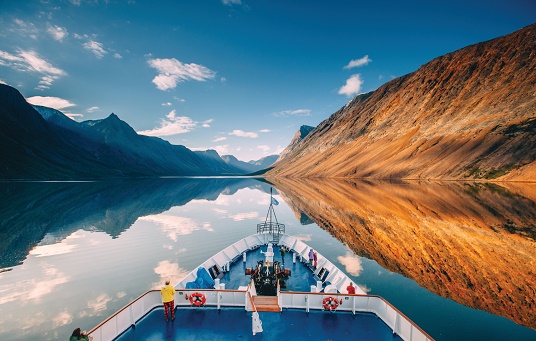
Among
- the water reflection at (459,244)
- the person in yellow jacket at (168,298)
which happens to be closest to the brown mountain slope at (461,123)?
the water reflection at (459,244)

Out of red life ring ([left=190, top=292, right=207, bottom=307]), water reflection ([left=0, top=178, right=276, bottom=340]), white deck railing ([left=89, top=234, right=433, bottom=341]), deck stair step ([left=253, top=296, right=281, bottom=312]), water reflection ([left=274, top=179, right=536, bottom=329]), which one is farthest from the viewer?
water reflection ([left=274, top=179, right=536, bottom=329])

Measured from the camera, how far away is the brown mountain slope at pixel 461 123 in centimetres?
9044

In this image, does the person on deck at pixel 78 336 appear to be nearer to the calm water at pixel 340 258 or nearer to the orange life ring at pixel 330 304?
the calm water at pixel 340 258

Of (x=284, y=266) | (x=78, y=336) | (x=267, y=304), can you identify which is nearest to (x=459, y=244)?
(x=284, y=266)

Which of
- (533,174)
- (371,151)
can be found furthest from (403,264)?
(371,151)

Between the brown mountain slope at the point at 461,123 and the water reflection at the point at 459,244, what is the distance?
50.1 metres

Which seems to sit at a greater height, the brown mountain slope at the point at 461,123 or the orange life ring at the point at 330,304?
the brown mountain slope at the point at 461,123

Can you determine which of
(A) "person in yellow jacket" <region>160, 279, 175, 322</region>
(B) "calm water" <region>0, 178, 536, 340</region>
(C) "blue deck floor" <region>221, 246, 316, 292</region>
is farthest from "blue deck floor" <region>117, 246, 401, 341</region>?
(C) "blue deck floor" <region>221, 246, 316, 292</region>

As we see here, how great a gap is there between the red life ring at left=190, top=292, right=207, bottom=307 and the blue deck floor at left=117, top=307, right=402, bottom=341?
11.6 inches

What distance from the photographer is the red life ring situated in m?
13.9

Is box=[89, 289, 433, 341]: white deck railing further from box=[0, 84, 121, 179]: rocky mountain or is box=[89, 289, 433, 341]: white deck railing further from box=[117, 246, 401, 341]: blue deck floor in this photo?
box=[0, 84, 121, 179]: rocky mountain

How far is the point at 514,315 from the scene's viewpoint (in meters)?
14.6

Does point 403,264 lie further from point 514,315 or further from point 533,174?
point 533,174

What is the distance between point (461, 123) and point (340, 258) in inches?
4562
